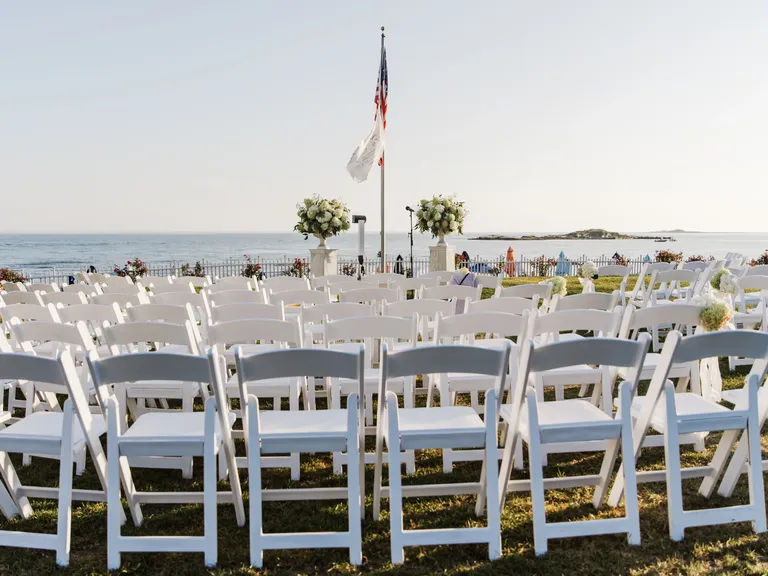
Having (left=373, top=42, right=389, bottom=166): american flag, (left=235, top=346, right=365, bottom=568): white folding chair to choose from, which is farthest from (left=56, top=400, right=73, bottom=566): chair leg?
(left=373, top=42, right=389, bottom=166): american flag

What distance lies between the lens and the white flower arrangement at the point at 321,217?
13883 millimetres

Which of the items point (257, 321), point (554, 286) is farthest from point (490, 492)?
point (554, 286)

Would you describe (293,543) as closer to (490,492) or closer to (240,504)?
(240,504)

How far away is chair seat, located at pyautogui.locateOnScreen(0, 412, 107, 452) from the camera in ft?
8.82

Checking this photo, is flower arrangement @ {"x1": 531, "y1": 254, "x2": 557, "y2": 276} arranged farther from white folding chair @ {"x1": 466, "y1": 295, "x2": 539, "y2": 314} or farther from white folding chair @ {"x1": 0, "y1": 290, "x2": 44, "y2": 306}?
white folding chair @ {"x1": 0, "y1": 290, "x2": 44, "y2": 306}

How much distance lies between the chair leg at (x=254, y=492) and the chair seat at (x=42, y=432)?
876 mm

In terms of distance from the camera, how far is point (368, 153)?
12.9m

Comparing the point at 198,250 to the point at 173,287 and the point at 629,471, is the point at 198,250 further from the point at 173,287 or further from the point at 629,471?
the point at 629,471

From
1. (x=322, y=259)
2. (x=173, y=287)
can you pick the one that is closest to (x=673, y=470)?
(x=173, y=287)

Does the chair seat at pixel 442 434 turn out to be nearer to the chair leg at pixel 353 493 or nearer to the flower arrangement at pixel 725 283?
the chair leg at pixel 353 493

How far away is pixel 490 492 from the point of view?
2.61 metres

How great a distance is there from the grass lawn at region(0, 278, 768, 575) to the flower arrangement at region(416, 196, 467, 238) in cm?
1112

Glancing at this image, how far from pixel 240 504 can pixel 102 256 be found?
230ft

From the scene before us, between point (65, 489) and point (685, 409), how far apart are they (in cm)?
316
